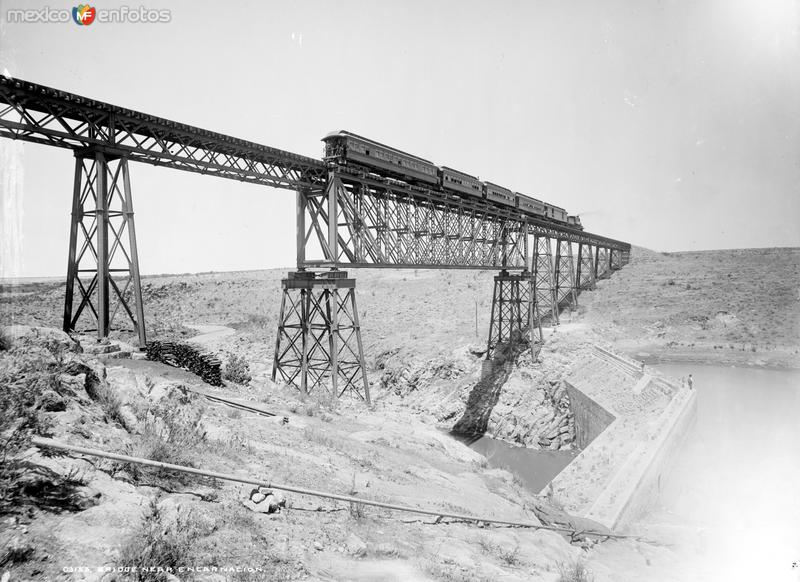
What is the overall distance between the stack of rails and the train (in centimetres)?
777

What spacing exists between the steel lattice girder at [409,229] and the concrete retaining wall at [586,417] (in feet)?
26.6

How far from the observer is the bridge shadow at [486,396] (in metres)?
23.2

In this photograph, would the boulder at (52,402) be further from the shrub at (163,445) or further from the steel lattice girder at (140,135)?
the steel lattice girder at (140,135)

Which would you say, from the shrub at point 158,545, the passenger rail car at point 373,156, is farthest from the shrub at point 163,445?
the passenger rail car at point 373,156

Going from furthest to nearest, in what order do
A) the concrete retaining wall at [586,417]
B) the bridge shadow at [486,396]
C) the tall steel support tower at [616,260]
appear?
the tall steel support tower at [616,260] < the bridge shadow at [486,396] < the concrete retaining wall at [586,417]

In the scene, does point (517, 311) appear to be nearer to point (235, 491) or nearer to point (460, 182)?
point (460, 182)

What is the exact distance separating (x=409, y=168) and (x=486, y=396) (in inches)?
544

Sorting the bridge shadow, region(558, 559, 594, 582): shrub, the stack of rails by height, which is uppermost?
the stack of rails

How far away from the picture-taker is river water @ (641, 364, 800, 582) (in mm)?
8609

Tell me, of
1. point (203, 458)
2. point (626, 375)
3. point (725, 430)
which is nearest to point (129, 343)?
point (203, 458)

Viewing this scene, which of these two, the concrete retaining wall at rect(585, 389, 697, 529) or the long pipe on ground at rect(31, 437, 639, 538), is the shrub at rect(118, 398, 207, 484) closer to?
the long pipe on ground at rect(31, 437, 639, 538)

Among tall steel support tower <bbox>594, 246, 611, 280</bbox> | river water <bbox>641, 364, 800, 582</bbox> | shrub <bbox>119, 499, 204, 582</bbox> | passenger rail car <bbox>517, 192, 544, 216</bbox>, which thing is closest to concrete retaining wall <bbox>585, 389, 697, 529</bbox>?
river water <bbox>641, 364, 800, 582</bbox>

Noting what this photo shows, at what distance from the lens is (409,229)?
18078 mm

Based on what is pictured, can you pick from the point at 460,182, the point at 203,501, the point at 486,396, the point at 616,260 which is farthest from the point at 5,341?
the point at 616,260
